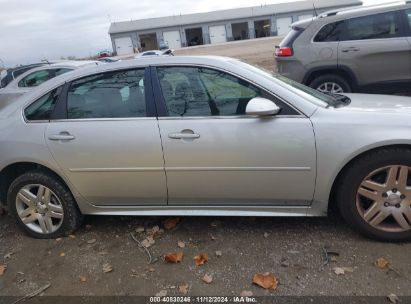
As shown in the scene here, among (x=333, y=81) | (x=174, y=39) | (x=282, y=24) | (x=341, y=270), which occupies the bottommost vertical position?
(x=174, y=39)

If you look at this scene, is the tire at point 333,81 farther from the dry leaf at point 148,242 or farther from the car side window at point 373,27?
the dry leaf at point 148,242

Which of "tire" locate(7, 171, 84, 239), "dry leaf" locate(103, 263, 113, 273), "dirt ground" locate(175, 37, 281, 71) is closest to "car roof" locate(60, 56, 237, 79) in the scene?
"tire" locate(7, 171, 84, 239)

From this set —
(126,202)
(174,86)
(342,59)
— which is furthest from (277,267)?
(342,59)

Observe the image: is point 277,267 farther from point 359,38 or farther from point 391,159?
point 359,38

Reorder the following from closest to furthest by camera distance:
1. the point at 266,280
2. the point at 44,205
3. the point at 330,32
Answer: the point at 266,280 → the point at 44,205 → the point at 330,32

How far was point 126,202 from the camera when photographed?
362 centimetres

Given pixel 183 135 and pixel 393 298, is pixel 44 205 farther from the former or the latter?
pixel 393 298

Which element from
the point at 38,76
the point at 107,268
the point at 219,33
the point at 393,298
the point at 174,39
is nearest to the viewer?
the point at 393,298

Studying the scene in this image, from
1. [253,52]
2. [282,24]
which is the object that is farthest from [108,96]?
[282,24]

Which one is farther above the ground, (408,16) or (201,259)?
(408,16)

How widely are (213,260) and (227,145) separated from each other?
93 cm

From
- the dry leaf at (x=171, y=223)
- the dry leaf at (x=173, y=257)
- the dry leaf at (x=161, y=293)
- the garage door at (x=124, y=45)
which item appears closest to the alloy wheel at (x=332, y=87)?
the dry leaf at (x=171, y=223)

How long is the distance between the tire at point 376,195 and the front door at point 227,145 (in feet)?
0.99

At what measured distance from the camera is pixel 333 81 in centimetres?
712
